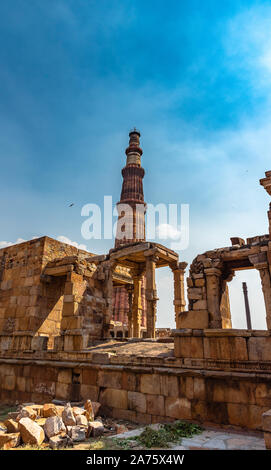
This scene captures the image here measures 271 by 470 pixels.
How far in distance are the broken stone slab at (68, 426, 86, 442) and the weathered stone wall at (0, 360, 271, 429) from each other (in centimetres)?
180

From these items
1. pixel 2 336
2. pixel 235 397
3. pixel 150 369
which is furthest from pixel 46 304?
pixel 235 397

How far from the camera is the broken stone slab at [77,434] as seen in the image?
419 centimetres

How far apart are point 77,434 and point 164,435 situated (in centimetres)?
122

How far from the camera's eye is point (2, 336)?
1061 cm

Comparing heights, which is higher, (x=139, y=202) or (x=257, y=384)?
(x=139, y=202)

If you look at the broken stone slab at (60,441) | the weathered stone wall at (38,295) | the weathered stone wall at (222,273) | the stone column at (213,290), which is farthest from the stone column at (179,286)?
the broken stone slab at (60,441)

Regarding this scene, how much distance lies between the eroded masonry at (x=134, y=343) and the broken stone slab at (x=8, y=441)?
261cm

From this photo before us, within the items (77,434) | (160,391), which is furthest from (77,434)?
(160,391)

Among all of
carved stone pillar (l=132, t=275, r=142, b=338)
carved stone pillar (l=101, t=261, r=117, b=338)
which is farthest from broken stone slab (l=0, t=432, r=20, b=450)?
carved stone pillar (l=132, t=275, r=142, b=338)

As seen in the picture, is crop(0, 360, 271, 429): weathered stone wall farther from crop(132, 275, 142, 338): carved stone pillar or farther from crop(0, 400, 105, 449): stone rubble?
crop(132, 275, 142, 338): carved stone pillar

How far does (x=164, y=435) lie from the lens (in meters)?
4.04

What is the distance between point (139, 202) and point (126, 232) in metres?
3.30
